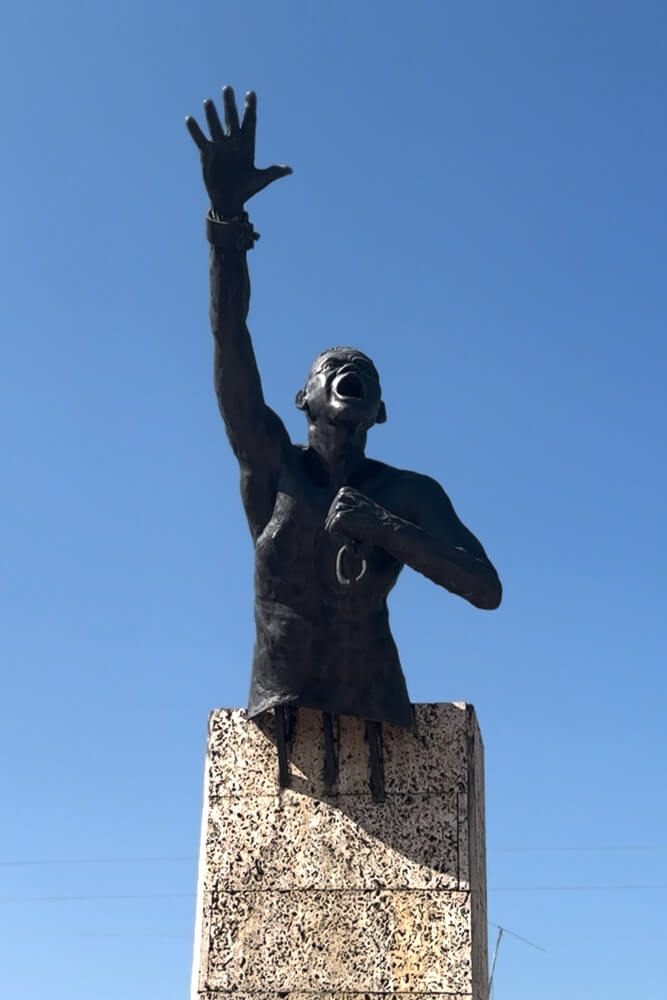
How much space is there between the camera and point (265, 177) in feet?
21.3

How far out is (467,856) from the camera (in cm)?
633

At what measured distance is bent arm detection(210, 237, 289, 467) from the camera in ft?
21.6

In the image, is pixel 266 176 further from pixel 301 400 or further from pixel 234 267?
pixel 301 400

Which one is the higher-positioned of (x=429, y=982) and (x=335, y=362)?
(x=335, y=362)

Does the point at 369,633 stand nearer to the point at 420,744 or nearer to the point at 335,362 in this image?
the point at 420,744

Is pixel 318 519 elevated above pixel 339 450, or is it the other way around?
pixel 339 450

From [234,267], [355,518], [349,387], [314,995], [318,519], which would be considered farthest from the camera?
[349,387]

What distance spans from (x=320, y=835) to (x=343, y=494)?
1.53m

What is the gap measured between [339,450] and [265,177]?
52.1 inches

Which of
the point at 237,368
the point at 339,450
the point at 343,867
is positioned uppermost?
the point at 237,368

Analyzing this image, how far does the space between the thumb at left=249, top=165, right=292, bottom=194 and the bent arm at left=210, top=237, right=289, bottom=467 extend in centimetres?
30

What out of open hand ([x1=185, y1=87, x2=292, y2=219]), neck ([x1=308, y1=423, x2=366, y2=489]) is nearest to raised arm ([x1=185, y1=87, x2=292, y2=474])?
open hand ([x1=185, y1=87, x2=292, y2=219])

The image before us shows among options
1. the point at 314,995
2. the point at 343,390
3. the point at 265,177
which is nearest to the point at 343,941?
the point at 314,995

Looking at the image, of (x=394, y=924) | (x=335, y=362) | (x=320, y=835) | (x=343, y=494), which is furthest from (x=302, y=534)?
(x=394, y=924)
